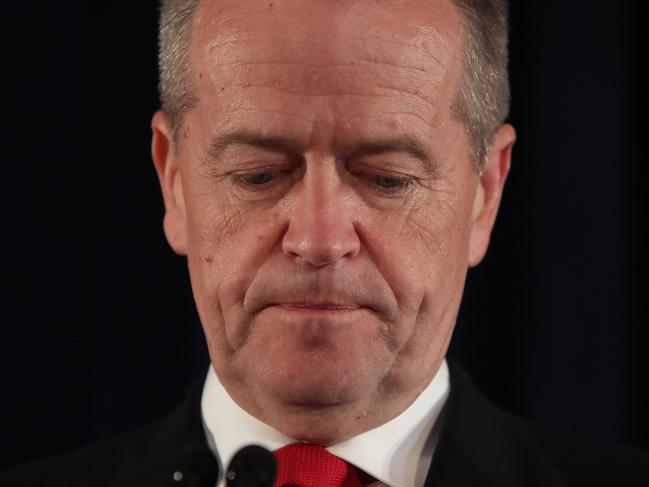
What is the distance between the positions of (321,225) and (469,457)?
1.52ft

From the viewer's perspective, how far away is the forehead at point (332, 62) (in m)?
1.55

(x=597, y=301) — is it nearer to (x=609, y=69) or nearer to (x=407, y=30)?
(x=609, y=69)

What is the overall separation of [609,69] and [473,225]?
2.19ft

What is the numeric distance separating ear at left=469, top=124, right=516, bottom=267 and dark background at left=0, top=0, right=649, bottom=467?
462 mm

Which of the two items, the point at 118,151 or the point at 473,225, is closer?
the point at 473,225

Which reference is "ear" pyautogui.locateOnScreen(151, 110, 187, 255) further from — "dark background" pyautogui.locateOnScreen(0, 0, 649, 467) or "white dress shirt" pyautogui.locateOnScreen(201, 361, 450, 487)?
"dark background" pyautogui.locateOnScreen(0, 0, 649, 467)

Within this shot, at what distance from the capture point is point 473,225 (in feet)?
5.88

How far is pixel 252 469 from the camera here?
118 cm

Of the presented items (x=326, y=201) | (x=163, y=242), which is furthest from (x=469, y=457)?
(x=163, y=242)

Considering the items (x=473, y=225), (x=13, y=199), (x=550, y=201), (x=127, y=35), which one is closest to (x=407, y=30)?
(x=473, y=225)

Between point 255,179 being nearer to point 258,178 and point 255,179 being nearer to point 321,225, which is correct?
point 258,178

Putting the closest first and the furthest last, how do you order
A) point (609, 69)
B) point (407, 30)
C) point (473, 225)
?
point (407, 30)
point (473, 225)
point (609, 69)

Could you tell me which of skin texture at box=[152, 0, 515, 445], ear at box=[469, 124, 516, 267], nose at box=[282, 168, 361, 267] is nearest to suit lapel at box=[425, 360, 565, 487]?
skin texture at box=[152, 0, 515, 445]

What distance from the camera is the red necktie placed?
1.60 meters
